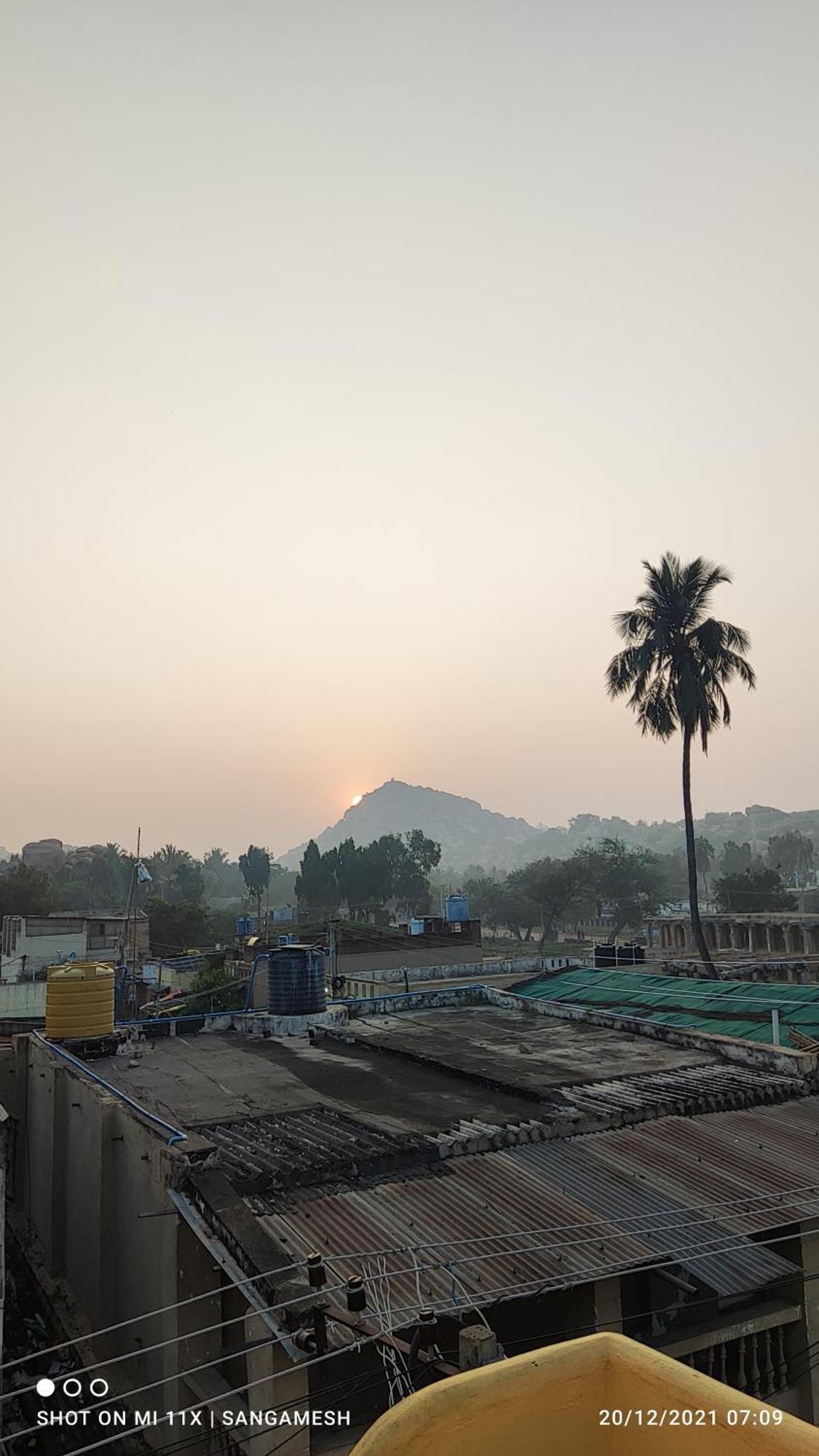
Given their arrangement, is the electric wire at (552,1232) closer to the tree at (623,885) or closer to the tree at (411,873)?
the tree at (623,885)

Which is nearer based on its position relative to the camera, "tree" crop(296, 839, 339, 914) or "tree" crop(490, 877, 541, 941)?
"tree" crop(296, 839, 339, 914)

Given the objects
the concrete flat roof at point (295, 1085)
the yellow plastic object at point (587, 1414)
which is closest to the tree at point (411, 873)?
the concrete flat roof at point (295, 1085)

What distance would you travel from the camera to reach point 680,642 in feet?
103

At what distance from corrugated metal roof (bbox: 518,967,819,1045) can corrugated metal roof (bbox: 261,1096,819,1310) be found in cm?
791

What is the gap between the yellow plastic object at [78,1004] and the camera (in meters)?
17.7

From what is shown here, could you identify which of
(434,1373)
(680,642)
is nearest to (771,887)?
(680,642)

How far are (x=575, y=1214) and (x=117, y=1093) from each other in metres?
7.48

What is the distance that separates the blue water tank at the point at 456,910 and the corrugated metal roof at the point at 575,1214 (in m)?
34.9

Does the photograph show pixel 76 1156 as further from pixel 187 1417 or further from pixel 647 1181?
pixel 647 1181

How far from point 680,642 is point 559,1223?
25.2 meters

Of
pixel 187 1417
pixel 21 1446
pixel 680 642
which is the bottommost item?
pixel 21 1446

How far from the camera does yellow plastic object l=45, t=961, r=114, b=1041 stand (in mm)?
17672

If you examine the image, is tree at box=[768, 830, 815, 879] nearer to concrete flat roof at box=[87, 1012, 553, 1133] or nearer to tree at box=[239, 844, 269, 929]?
tree at box=[239, 844, 269, 929]

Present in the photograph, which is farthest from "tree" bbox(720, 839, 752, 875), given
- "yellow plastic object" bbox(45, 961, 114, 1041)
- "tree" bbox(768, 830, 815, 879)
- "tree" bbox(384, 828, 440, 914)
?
"yellow plastic object" bbox(45, 961, 114, 1041)
